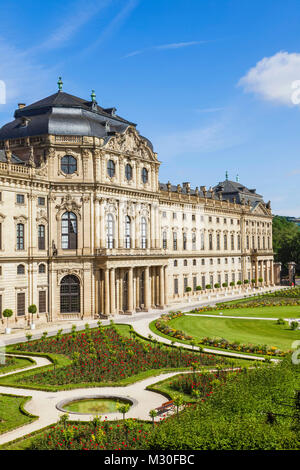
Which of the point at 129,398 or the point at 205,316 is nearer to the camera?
the point at 129,398

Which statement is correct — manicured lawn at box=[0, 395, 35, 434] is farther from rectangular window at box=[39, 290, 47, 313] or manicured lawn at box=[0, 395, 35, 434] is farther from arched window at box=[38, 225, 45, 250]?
arched window at box=[38, 225, 45, 250]

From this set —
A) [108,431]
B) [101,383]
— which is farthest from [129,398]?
[108,431]

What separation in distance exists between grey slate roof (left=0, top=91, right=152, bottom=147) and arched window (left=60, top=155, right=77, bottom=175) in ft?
9.71

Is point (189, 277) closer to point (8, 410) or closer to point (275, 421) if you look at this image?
point (8, 410)

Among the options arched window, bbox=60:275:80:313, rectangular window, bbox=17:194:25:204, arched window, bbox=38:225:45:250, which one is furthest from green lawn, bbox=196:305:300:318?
rectangular window, bbox=17:194:25:204

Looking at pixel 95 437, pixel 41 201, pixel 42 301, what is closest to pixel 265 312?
pixel 42 301

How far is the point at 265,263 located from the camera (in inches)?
4601

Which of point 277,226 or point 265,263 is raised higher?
point 277,226

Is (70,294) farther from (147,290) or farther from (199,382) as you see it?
(199,382)

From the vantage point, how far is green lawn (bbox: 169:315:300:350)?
4434cm

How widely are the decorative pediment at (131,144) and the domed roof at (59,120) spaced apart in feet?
3.12

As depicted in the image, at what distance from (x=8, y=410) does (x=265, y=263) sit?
319 feet

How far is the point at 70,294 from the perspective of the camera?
60.3 metres

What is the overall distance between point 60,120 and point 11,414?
41.9 meters
